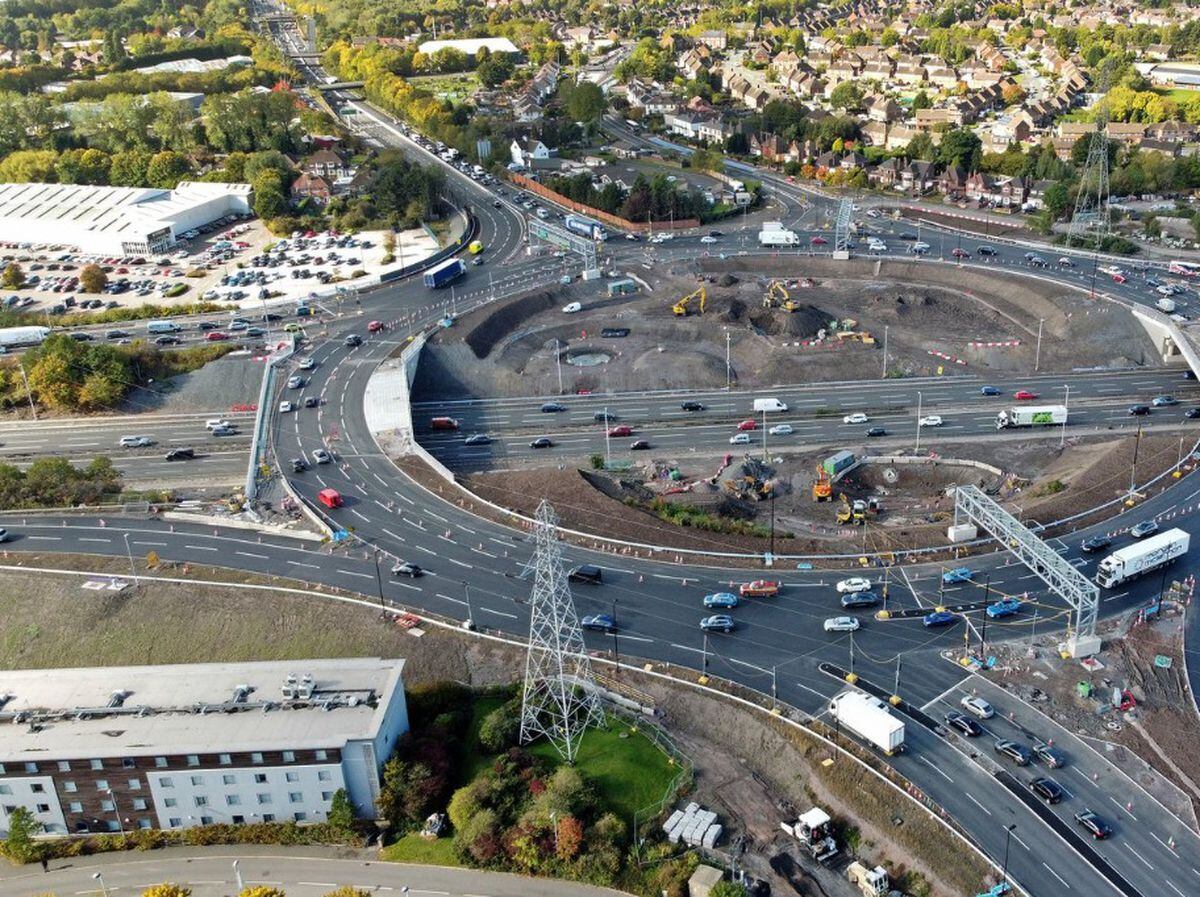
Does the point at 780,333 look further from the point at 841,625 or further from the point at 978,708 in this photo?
the point at 978,708

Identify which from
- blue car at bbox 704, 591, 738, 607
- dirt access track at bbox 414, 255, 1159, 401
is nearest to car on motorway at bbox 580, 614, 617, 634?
blue car at bbox 704, 591, 738, 607

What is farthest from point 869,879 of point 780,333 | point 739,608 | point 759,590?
point 780,333

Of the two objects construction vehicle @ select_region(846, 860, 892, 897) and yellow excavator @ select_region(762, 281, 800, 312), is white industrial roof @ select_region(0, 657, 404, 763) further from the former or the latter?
yellow excavator @ select_region(762, 281, 800, 312)

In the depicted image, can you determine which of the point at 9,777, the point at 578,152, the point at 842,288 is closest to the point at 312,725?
the point at 9,777

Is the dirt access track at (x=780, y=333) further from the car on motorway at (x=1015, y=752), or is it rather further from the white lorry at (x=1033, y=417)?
the car on motorway at (x=1015, y=752)

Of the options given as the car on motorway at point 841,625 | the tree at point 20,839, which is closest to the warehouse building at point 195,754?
the tree at point 20,839

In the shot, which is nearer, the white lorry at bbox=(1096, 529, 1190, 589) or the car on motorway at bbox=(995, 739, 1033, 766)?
the car on motorway at bbox=(995, 739, 1033, 766)
